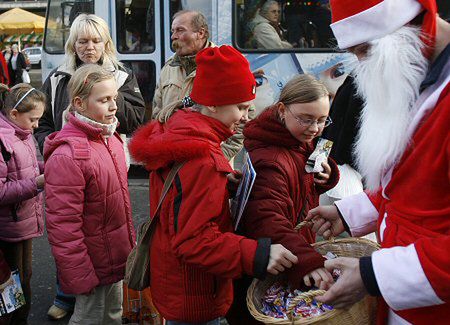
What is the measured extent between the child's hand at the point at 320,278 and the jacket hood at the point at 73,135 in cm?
142

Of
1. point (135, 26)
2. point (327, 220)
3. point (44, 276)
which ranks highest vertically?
point (135, 26)

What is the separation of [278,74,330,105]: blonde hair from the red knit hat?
0.80ft

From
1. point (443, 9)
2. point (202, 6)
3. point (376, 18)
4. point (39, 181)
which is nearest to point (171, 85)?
point (39, 181)

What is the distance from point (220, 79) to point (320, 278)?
871mm

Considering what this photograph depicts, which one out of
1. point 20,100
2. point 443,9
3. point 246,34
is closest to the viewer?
point 20,100

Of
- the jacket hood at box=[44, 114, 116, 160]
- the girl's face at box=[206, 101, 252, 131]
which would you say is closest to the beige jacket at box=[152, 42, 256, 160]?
the jacket hood at box=[44, 114, 116, 160]

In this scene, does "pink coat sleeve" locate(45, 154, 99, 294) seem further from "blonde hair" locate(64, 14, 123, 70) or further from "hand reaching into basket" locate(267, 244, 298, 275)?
"blonde hair" locate(64, 14, 123, 70)

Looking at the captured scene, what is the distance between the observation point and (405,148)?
1529 millimetres

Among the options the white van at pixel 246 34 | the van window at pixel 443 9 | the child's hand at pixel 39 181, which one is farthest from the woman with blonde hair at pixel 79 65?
the van window at pixel 443 9

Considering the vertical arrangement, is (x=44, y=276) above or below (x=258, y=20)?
below

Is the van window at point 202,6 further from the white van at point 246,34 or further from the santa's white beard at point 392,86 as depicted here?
the santa's white beard at point 392,86

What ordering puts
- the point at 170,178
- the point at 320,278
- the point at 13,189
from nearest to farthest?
the point at 320,278 → the point at 170,178 → the point at 13,189

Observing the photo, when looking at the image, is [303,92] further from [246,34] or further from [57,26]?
[57,26]

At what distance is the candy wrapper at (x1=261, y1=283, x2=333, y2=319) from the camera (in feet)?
5.98
